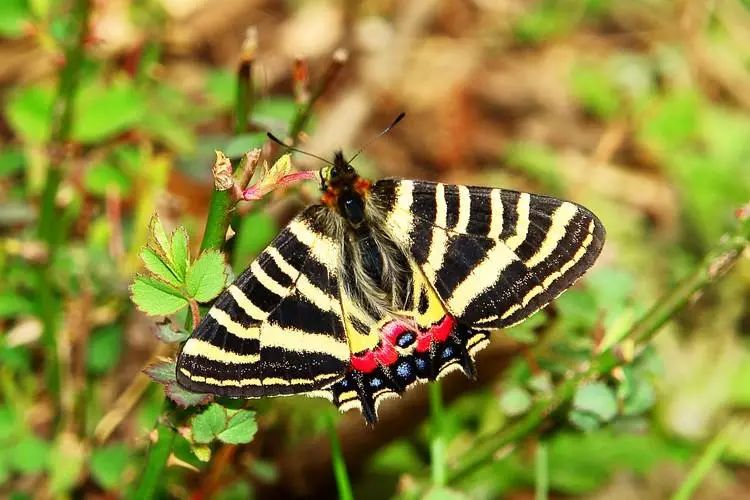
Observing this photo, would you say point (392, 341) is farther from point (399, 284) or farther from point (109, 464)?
point (109, 464)

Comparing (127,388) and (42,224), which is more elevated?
(42,224)

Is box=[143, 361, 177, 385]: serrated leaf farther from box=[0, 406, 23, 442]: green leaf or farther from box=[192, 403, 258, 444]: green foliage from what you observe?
box=[0, 406, 23, 442]: green leaf

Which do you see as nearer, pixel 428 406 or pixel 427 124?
pixel 428 406

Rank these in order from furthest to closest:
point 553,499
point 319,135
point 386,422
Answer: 1. point 319,135
2. point 553,499
3. point 386,422

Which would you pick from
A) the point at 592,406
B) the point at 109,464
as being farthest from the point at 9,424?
the point at 592,406

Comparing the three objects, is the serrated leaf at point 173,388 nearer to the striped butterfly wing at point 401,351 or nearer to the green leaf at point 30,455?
the striped butterfly wing at point 401,351

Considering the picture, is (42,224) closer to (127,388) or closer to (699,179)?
(127,388)

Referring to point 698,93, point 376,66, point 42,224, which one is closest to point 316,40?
point 376,66

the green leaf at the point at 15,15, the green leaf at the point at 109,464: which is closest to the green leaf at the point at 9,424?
the green leaf at the point at 109,464
